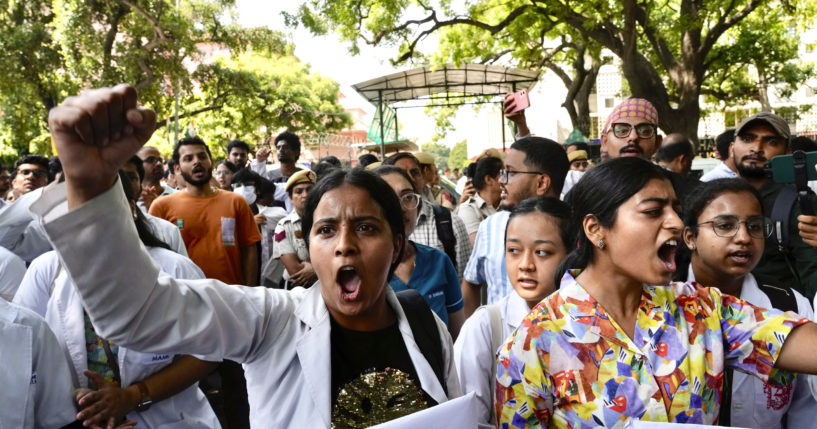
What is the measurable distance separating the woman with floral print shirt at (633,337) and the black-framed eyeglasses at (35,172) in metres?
5.49

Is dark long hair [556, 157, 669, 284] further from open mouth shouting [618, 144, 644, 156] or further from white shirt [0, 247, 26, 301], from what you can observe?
white shirt [0, 247, 26, 301]

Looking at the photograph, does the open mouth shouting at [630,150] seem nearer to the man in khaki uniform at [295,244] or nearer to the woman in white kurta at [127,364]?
the man in khaki uniform at [295,244]

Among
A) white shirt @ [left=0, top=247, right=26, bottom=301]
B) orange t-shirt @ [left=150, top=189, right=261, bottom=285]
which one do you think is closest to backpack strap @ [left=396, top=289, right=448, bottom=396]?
white shirt @ [left=0, top=247, right=26, bottom=301]

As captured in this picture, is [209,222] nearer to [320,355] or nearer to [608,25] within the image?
[320,355]

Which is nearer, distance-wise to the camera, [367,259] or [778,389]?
[367,259]

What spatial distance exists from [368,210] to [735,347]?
104 centimetres

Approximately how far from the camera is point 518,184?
3.71 meters

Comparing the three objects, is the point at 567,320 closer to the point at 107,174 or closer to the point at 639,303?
the point at 639,303

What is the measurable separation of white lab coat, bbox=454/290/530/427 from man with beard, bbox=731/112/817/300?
2.03 meters

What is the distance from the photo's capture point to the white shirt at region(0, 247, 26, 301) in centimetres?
300

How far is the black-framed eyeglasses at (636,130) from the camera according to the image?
4.04m

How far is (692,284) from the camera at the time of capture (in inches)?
77.5

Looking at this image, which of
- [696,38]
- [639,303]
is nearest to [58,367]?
[639,303]

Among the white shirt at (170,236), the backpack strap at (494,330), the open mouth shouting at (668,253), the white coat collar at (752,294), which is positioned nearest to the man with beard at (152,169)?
the white shirt at (170,236)
